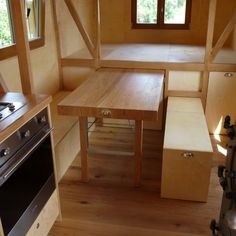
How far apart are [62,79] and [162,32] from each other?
2001 mm

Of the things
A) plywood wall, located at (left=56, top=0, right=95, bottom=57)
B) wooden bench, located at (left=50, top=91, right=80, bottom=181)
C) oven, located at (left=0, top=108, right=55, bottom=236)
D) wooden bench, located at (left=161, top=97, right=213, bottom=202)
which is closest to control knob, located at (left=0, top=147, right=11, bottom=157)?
oven, located at (left=0, top=108, right=55, bottom=236)

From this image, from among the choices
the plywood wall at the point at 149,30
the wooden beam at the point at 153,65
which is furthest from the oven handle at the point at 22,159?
the plywood wall at the point at 149,30

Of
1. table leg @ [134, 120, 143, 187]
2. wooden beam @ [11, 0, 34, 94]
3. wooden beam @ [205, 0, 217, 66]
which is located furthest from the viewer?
wooden beam @ [205, 0, 217, 66]

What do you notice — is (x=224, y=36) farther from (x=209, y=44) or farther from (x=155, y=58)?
(x=155, y=58)

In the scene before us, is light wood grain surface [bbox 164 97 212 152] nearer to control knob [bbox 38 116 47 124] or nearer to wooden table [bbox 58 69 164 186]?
wooden table [bbox 58 69 164 186]

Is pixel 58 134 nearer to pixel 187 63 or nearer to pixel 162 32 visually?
pixel 187 63

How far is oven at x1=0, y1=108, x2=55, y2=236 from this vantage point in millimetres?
1293

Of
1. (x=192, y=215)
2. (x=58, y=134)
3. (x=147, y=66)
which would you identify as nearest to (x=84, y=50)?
(x=147, y=66)

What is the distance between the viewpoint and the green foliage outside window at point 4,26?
7.75 ft

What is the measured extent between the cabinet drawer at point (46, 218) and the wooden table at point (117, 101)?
617 mm

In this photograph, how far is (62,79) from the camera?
3684 mm

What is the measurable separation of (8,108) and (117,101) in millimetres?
995

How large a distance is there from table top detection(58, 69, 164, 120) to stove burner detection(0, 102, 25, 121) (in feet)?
2.26

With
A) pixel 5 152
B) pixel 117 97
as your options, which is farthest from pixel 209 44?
pixel 5 152
